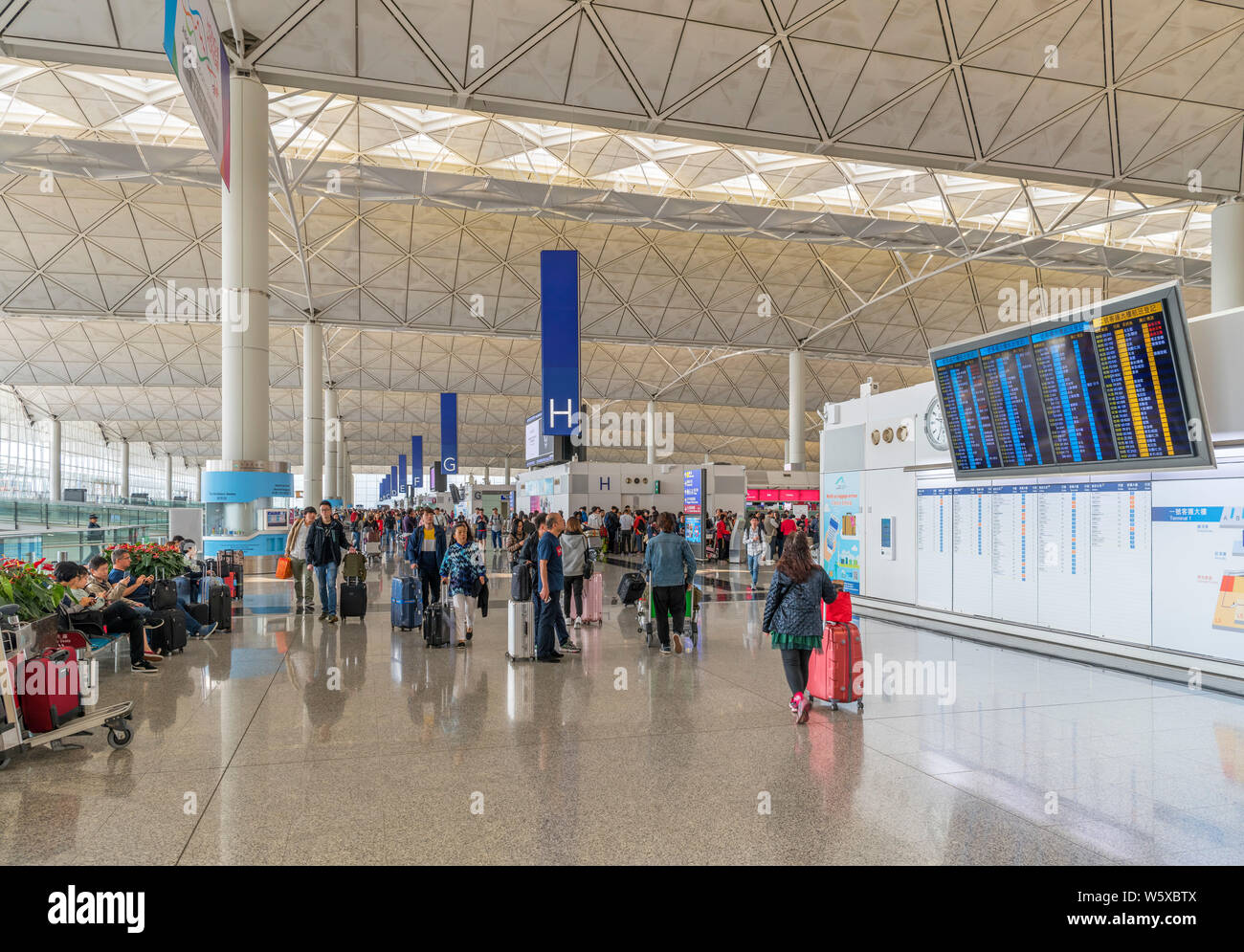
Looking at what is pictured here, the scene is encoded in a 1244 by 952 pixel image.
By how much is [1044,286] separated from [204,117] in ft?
135

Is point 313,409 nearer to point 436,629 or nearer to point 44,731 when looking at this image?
point 436,629

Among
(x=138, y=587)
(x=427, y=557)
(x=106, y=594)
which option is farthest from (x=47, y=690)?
(x=427, y=557)

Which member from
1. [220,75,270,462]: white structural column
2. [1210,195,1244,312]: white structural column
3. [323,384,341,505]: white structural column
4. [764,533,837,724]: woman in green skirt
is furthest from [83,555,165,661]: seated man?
[323,384,341,505]: white structural column

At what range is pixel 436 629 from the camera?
1103 centimetres

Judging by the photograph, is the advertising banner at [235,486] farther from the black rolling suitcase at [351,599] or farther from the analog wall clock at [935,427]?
the analog wall clock at [935,427]

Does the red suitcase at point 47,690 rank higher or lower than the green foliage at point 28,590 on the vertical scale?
lower

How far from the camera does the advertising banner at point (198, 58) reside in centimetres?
682

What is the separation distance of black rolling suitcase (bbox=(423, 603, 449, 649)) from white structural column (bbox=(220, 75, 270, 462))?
639 centimetres

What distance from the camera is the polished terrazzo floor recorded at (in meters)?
4.40

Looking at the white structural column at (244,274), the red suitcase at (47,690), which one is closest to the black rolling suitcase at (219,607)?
the white structural column at (244,274)

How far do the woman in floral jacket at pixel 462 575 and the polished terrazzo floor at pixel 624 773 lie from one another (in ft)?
5.50
